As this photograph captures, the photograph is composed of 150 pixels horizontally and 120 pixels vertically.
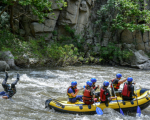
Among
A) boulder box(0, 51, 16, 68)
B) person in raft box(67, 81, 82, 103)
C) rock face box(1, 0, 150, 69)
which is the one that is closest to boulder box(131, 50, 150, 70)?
rock face box(1, 0, 150, 69)

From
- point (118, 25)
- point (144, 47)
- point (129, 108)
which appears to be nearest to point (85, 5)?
point (118, 25)

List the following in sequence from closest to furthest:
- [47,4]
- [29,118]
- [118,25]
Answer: [29,118]
[47,4]
[118,25]

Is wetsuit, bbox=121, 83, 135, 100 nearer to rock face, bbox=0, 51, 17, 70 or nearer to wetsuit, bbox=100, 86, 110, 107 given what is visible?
wetsuit, bbox=100, 86, 110, 107

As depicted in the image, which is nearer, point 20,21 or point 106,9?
point 20,21

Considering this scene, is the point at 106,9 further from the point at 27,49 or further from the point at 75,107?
the point at 75,107

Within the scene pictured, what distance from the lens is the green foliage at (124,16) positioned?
60.3ft

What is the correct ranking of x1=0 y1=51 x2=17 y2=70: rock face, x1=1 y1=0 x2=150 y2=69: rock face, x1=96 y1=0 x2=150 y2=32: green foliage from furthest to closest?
x1=96 y1=0 x2=150 y2=32: green foliage, x1=1 y1=0 x2=150 y2=69: rock face, x1=0 y1=51 x2=17 y2=70: rock face

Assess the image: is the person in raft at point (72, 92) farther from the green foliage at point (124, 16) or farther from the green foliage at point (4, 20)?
the green foliage at point (124, 16)

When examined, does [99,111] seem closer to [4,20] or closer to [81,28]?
[4,20]

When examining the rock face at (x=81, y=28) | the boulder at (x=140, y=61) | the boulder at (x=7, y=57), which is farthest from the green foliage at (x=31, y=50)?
the boulder at (x=140, y=61)

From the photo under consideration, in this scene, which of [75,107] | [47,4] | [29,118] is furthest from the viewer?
[47,4]

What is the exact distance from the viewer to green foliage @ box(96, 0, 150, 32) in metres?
18.4

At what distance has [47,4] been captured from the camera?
42.3 feet

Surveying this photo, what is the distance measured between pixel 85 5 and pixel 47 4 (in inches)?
308
